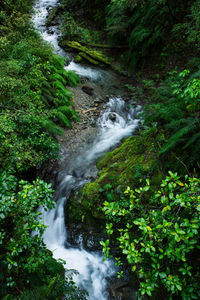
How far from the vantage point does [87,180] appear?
5.33 meters

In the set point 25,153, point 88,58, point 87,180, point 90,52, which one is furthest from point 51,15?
point 25,153

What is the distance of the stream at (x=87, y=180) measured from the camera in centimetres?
388

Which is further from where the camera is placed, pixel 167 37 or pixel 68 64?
pixel 68 64

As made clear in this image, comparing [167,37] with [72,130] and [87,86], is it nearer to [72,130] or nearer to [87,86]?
[87,86]

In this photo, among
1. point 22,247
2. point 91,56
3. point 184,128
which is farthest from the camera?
point 91,56

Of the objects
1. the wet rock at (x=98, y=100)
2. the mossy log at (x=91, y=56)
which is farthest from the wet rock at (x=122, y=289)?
the mossy log at (x=91, y=56)

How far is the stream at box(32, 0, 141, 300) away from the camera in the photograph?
3877 mm

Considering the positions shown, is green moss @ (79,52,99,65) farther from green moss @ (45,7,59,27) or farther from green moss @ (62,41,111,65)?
green moss @ (45,7,59,27)

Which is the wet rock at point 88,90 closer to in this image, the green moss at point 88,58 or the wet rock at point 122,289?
the green moss at point 88,58

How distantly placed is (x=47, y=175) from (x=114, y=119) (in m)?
4.04

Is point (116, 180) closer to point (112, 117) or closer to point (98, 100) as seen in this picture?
point (112, 117)

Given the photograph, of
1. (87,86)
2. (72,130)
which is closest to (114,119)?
(72,130)

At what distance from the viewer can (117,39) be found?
39.0 ft

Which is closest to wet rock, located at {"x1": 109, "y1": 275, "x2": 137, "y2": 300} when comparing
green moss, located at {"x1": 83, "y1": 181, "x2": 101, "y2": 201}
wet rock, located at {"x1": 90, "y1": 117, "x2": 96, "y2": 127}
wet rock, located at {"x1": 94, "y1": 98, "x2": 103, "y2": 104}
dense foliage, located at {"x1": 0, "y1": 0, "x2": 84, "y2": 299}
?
dense foliage, located at {"x1": 0, "y1": 0, "x2": 84, "y2": 299}
